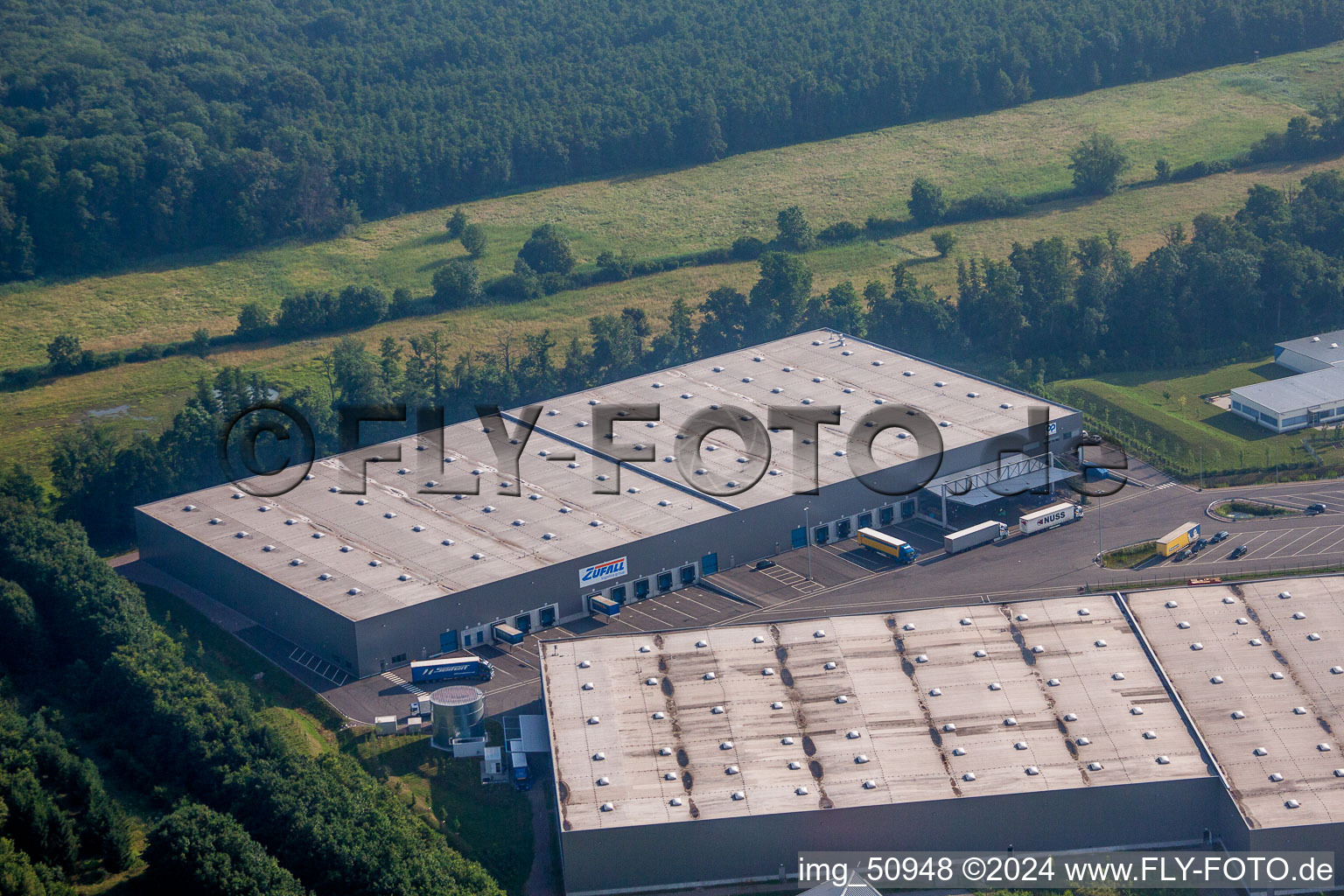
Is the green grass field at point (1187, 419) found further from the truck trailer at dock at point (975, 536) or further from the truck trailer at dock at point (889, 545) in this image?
the truck trailer at dock at point (889, 545)

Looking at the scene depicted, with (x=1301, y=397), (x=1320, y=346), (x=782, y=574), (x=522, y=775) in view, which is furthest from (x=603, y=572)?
(x=1320, y=346)

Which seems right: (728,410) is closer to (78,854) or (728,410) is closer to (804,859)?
(804,859)

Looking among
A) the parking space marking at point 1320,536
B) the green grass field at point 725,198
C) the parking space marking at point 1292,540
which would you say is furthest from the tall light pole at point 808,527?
the green grass field at point 725,198

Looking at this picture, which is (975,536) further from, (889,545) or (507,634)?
(507,634)

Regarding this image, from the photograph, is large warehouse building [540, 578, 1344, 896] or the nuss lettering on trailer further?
the nuss lettering on trailer

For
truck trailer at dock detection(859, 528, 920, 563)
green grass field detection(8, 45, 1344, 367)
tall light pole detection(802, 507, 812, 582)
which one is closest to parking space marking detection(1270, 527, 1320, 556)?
truck trailer at dock detection(859, 528, 920, 563)

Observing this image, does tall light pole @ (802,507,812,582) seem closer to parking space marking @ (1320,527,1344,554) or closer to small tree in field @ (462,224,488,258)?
parking space marking @ (1320,527,1344,554)

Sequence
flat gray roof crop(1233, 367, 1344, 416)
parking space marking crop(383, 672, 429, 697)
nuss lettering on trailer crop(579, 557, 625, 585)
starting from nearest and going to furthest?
parking space marking crop(383, 672, 429, 697) < nuss lettering on trailer crop(579, 557, 625, 585) < flat gray roof crop(1233, 367, 1344, 416)
